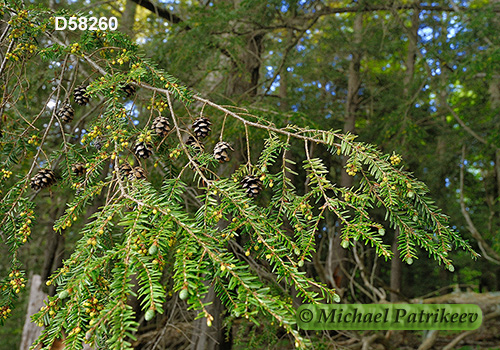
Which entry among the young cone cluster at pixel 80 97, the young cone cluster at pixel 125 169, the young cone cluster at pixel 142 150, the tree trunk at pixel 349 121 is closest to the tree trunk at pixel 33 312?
the young cone cluster at pixel 80 97

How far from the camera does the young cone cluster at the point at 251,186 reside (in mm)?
1249

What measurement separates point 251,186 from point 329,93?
565 centimetres

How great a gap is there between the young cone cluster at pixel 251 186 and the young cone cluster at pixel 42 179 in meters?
0.83

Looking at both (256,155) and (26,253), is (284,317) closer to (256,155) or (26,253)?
(256,155)

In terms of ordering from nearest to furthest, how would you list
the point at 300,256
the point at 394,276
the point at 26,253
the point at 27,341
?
the point at 300,256
the point at 27,341
the point at 26,253
the point at 394,276

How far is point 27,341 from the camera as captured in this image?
11.1 feet

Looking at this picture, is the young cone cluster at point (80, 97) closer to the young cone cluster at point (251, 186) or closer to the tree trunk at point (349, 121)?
the young cone cluster at point (251, 186)

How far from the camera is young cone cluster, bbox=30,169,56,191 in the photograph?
146cm

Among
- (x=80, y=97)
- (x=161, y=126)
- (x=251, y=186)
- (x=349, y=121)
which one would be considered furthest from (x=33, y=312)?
(x=349, y=121)

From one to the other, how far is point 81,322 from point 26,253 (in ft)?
17.9

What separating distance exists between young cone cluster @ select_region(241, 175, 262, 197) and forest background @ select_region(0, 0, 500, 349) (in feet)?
1.53

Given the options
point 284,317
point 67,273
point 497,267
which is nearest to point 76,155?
point 67,273

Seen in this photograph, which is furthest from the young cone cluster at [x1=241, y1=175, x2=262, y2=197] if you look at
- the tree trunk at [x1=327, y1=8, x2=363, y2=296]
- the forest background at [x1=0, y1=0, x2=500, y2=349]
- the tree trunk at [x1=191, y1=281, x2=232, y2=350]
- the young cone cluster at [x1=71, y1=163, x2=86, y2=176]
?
the tree trunk at [x1=327, y1=8, x2=363, y2=296]

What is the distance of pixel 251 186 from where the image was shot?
1.26 m
